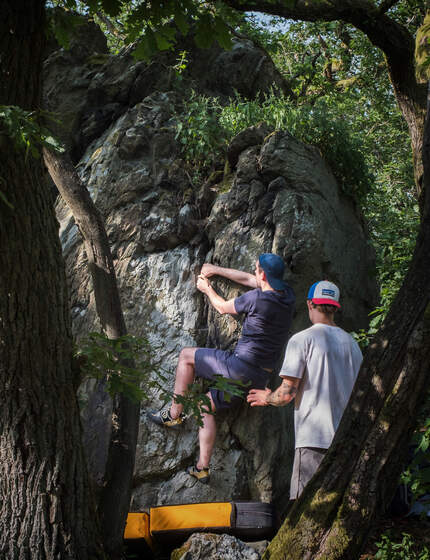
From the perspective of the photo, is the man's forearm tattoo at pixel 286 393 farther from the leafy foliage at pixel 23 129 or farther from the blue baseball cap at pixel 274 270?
the leafy foliage at pixel 23 129

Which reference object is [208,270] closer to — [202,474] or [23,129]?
[202,474]

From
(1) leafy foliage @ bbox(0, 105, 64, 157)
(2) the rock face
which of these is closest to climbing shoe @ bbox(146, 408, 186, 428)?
(2) the rock face

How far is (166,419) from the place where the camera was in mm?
5371

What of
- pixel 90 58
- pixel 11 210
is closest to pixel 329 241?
pixel 11 210

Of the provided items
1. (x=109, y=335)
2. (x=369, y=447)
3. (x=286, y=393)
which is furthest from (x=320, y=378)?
(x=109, y=335)

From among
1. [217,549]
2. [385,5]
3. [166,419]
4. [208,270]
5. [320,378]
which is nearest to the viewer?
[217,549]

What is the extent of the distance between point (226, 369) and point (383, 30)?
3.96 m

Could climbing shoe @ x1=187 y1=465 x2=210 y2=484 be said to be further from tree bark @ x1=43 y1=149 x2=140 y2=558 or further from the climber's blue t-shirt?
the climber's blue t-shirt

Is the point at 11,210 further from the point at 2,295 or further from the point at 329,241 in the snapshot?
the point at 329,241

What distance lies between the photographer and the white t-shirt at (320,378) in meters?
3.98

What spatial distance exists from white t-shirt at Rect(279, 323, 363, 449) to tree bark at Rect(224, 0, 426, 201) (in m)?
2.73

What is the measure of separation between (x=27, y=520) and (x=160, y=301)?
3.51 metres

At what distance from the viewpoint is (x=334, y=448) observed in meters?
2.76

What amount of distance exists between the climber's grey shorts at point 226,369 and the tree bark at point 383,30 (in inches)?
118
